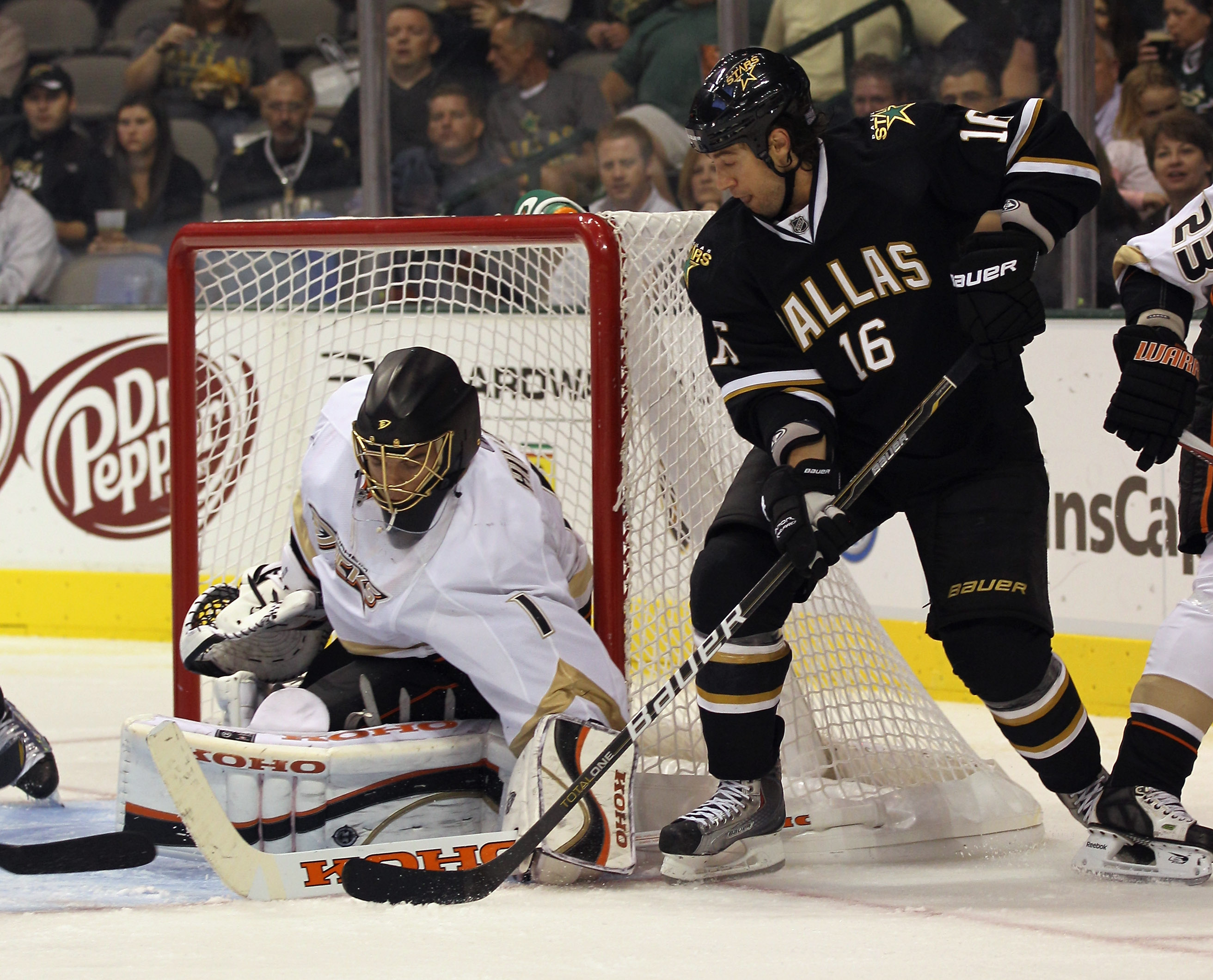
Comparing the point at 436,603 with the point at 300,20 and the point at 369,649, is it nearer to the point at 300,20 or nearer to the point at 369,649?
the point at 369,649

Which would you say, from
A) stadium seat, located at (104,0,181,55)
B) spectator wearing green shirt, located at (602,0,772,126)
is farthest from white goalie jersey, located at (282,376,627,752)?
stadium seat, located at (104,0,181,55)

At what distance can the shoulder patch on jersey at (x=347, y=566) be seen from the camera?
271 cm

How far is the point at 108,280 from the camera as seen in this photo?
19.6ft

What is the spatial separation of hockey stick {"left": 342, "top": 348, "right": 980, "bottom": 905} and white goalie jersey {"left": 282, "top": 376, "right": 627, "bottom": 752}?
0.53ft

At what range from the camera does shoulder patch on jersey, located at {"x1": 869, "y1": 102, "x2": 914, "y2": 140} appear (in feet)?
8.41

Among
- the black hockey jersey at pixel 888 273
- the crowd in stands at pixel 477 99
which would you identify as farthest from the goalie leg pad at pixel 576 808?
the crowd in stands at pixel 477 99

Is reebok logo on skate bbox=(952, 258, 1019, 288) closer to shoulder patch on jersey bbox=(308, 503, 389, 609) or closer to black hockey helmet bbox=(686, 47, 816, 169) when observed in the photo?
black hockey helmet bbox=(686, 47, 816, 169)

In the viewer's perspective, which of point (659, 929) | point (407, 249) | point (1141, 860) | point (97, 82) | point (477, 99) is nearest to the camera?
point (659, 929)

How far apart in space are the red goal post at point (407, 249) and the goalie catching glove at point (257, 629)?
0.56ft

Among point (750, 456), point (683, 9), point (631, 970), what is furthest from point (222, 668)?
point (683, 9)

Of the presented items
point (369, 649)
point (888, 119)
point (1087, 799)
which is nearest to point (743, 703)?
point (1087, 799)

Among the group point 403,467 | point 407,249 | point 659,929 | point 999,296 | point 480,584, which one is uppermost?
point 407,249

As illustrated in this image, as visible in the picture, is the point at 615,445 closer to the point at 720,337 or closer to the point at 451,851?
the point at 720,337

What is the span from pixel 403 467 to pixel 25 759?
3.53 ft
